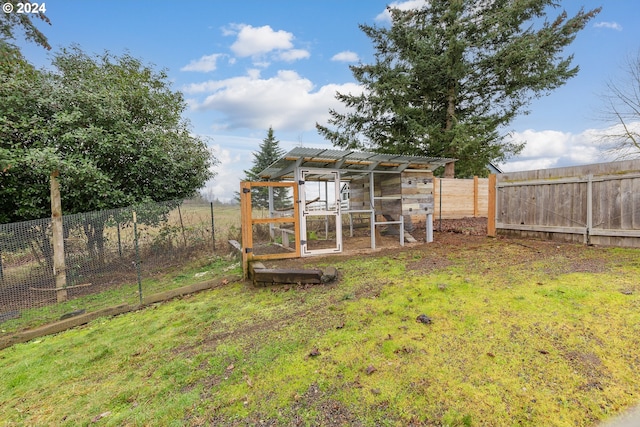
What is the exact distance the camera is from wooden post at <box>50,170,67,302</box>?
4812 millimetres

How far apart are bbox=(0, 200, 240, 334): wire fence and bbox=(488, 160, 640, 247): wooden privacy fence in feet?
24.7

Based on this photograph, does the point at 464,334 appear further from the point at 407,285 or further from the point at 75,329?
the point at 75,329

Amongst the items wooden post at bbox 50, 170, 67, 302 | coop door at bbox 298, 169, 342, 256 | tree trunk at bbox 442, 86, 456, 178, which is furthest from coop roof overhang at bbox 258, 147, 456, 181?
tree trunk at bbox 442, 86, 456, 178

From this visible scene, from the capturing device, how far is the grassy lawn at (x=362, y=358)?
1772mm

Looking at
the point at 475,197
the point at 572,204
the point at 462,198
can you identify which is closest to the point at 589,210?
the point at 572,204

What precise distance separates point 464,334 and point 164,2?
8741mm

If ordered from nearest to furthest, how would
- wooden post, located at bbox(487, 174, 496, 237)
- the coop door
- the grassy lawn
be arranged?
1. the grassy lawn
2. the coop door
3. wooden post, located at bbox(487, 174, 496, 237)

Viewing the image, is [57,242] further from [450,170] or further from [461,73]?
[461,73]

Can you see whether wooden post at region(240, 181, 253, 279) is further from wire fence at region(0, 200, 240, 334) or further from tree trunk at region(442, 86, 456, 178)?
tree trunk at region(442, 86, 456, 178)

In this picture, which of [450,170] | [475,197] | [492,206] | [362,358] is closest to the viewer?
[362,358]

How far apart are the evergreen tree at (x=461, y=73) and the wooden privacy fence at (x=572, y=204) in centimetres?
402

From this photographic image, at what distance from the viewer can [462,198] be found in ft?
38.8

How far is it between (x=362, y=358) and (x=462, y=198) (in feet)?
37.0

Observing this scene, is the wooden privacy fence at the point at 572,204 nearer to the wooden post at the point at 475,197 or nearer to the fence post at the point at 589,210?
the fence post at the point at 589,210
